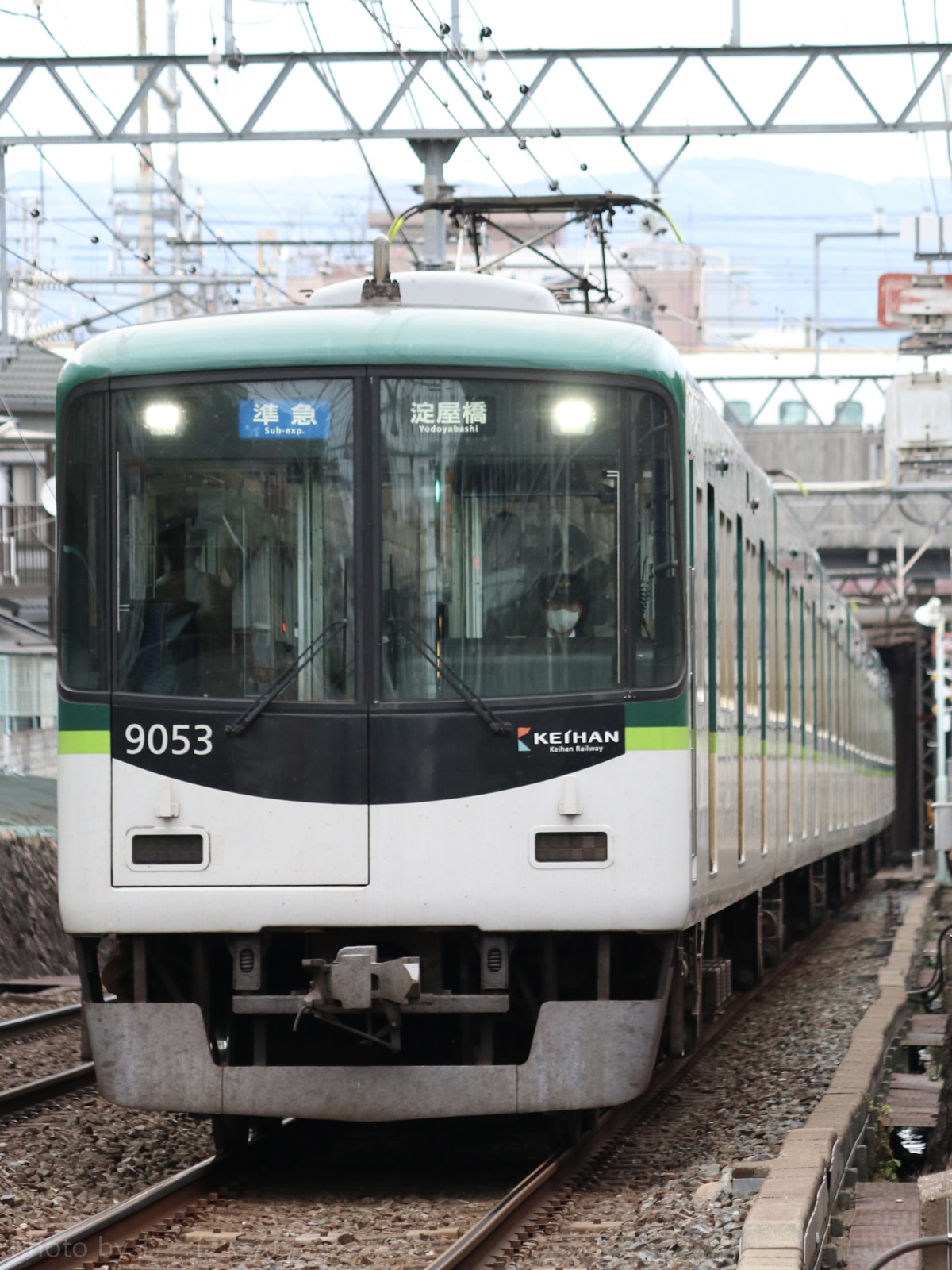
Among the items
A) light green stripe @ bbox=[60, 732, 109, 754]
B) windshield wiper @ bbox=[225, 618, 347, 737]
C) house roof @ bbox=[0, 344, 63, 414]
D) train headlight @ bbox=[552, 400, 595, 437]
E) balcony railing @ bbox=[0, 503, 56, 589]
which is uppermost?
house roof @ bbox=[0, 344, 63, 414]

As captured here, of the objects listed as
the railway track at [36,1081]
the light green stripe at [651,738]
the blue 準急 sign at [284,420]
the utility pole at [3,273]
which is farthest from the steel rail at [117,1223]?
the utility pole at [3,273]

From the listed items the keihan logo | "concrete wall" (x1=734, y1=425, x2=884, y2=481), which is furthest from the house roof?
the keihan logo

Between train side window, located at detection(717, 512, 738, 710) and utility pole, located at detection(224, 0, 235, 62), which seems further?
utility pole, located at detection(224, 0, 235, 62)

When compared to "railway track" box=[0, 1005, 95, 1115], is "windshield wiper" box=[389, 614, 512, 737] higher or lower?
higher

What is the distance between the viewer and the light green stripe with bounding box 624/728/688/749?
23.5 feet

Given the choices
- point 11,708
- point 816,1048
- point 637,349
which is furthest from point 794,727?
point 11,708

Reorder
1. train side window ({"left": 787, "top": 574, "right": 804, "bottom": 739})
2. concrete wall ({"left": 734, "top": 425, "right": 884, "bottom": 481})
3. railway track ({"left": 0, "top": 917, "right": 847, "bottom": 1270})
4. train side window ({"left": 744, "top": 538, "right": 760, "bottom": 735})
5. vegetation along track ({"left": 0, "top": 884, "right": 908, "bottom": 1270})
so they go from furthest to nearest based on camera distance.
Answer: concrete wall ({"left": 734, "top": 425, "right": 884, "bottom": 481}) → train side window ({"left": 787, "top": 574, "right": 804, "bottom": 739}) → train side window ({"left": 744, "top": 538, "right": 760, "bottom": 735}) → vegetation along track ({"left": 0, "top": 884, "right": 908, "bottom": 1270}) → railway track ({"left": 0, "top": 917, "right": 847, "bottom": 1270})

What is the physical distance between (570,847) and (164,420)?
2.05 m

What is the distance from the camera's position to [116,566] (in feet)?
24.0

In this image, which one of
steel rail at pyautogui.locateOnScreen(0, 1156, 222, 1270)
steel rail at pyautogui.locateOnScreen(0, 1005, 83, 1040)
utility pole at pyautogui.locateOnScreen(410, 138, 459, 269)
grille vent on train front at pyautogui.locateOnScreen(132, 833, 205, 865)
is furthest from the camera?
utility pole at pyautogui.locateOnScreen(410, 138, 459, 269)

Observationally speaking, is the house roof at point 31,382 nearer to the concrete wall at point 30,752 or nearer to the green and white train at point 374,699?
the concrete wall at point 30,752

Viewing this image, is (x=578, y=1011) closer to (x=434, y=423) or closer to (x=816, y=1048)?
(x=434, y=423)

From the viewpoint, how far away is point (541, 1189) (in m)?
7.12

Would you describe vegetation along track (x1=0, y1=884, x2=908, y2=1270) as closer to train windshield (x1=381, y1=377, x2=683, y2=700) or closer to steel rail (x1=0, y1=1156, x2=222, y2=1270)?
steel rail (x1=0, y1=1156, x2=222, y2=1270)
